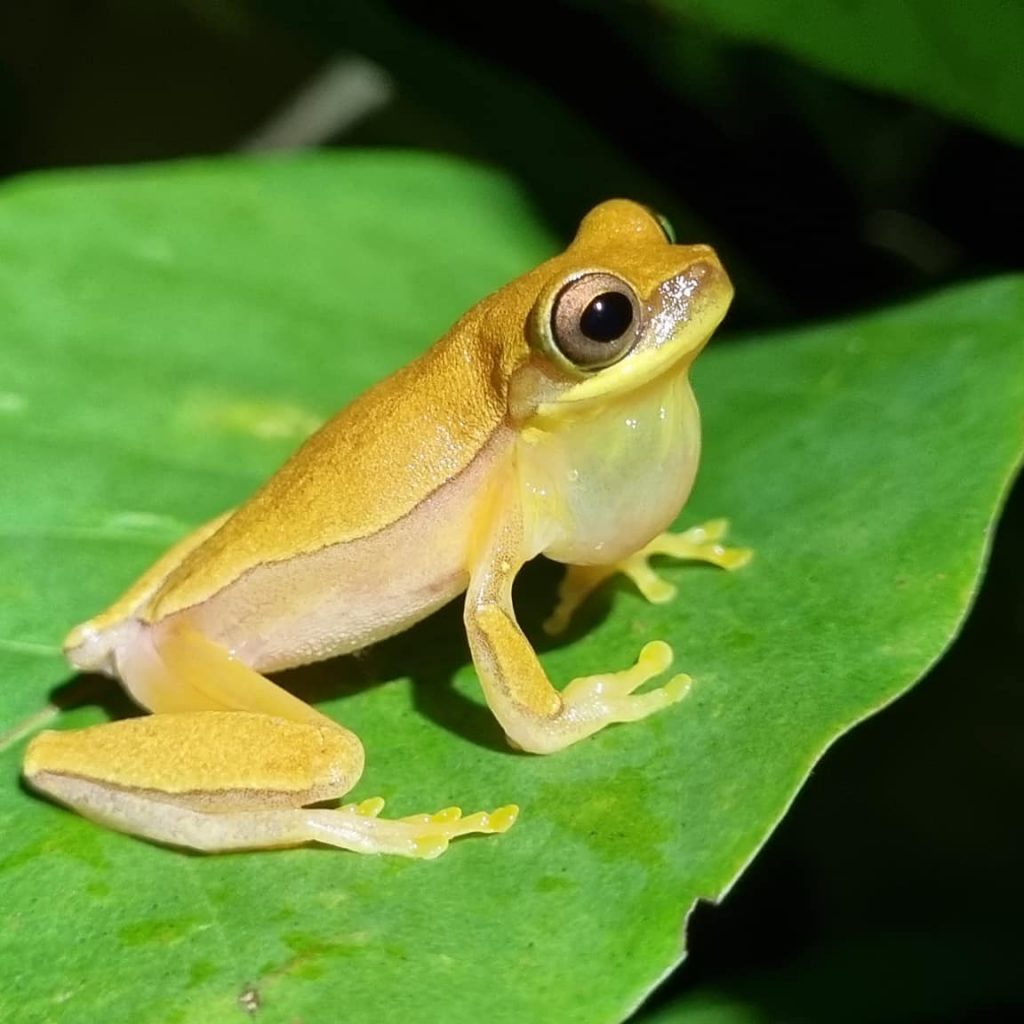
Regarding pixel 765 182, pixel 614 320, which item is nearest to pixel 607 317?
pixel 614 320

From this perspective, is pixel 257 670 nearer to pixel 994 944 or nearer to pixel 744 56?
pixel 994 944

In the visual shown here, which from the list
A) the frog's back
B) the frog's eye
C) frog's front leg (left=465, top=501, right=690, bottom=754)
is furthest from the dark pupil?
frog's front leg (left=465, top=501, right=690, bottom=754)

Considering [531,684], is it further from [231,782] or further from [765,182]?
[765,182]

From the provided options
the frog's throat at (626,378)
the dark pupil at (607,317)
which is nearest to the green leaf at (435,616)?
the frog's throat at (626,378)

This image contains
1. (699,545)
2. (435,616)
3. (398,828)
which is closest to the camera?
(398,828)

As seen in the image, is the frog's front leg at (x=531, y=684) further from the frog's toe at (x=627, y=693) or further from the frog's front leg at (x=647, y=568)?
Result: the frog's front leg at (x=647, y=568)

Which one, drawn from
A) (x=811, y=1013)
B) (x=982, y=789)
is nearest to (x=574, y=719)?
(x=811, y=1013)
